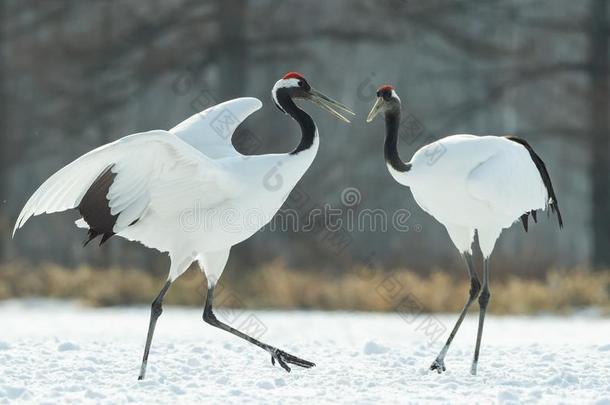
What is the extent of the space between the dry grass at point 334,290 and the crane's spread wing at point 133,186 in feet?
21.3

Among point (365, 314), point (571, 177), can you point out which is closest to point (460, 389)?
point (365, 314)

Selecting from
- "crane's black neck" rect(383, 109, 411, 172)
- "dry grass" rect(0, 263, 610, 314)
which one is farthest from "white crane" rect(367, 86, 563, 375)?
"dry grass" rect(0, 263, 610, 314)

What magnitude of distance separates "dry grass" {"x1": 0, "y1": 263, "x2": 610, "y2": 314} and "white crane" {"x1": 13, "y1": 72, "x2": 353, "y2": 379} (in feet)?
20.3

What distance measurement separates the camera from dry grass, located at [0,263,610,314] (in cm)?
1194

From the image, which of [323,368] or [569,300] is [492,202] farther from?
[569,300]

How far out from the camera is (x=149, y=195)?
18.5 feet

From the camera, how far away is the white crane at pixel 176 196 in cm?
541

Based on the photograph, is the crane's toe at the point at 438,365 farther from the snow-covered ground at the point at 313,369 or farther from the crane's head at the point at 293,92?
the crane's head at the point at 293,92

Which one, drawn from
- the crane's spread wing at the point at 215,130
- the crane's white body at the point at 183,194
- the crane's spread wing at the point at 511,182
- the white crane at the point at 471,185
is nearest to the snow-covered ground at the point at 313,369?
the white crane at the point at 471,185

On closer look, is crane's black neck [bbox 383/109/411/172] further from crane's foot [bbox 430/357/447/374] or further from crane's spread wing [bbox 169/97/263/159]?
crane's foot [bbox 430/357/447/374]

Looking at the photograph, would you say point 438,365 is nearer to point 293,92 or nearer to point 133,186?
point 293,92

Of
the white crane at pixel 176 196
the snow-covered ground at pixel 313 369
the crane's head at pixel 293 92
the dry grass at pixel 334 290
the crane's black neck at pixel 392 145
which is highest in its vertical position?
the crane's head at pixel 293 92

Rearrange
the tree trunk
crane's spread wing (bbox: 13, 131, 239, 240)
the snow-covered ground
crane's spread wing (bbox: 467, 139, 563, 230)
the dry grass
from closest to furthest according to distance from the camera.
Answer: the snow-covered ground
crane's spread wing (bbox: 13, 131, 239, 240)
crane's spread wing (bbox: 467, 139, 563, 230)
the dry grass
the tree trunk

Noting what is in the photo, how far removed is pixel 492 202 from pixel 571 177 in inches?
1161
